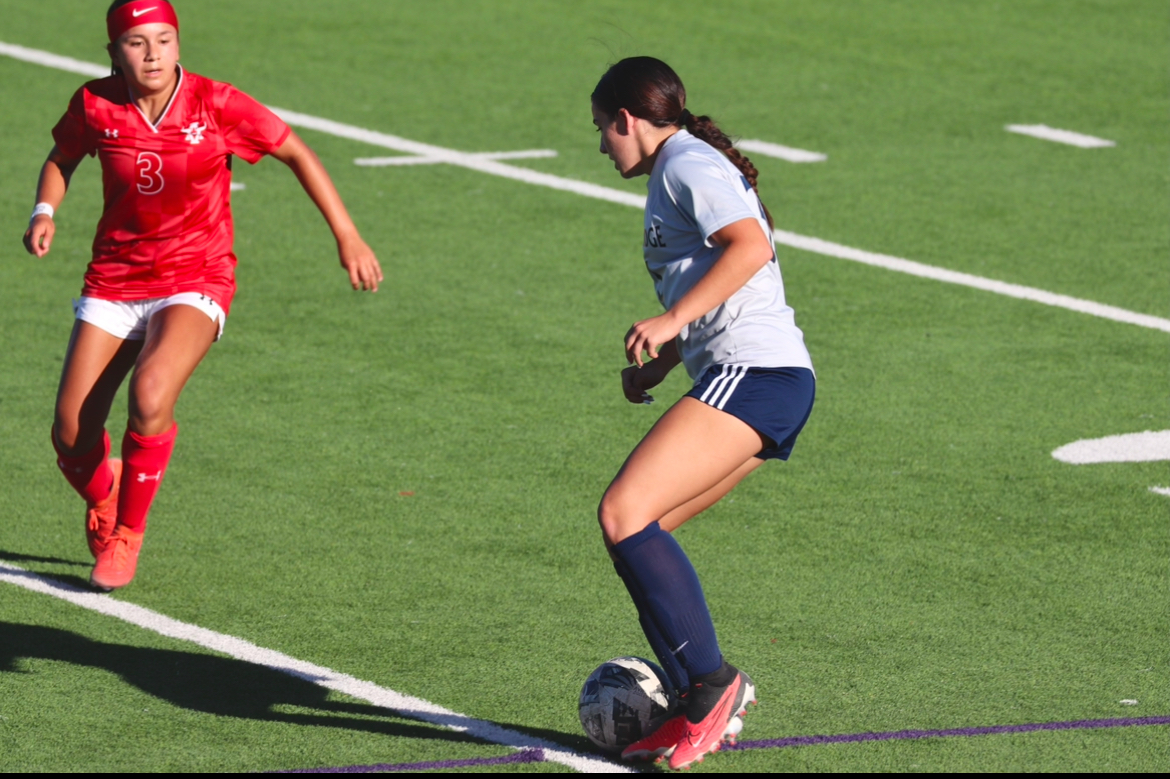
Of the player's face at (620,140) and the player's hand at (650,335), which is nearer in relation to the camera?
the player's hand at (650,335)

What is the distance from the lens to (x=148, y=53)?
6.54 meters

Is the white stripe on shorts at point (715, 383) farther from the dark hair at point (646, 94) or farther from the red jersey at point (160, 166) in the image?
the red jersey at point (160, 166)

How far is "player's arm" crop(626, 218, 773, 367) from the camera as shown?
4.92m

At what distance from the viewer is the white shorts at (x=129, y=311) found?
680cm

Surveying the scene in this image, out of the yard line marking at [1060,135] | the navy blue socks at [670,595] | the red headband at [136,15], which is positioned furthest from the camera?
the yard line marking at [1060,135]

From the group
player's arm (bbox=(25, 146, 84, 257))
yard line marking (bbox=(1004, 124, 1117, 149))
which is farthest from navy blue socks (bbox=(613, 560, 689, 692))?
yard line marking (bbox=(1004, 124, 1117, 149))

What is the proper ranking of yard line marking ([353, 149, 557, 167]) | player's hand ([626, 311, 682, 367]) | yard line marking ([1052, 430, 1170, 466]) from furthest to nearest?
yard line marking ([353, 149, 557, 167])
yard line marking ([1052, 430, 1170, 466])
player's hand ([626, 311, 682, 367])

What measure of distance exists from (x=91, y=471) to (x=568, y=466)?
2214 millimetres

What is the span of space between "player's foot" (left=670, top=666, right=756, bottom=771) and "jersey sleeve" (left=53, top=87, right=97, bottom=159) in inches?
128

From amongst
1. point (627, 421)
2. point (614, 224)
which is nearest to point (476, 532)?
point (627, 421)

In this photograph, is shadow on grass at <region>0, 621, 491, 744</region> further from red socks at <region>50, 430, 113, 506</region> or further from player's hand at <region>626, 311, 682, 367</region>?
player's hand at <region>626, 311, 682, 367</region>

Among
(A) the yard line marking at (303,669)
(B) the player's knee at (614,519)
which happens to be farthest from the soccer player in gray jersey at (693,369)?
(A) the yard line marking at (303,669)

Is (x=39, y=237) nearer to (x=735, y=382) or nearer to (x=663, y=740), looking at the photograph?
(x=735, y=382)

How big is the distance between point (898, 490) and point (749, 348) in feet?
9.48
